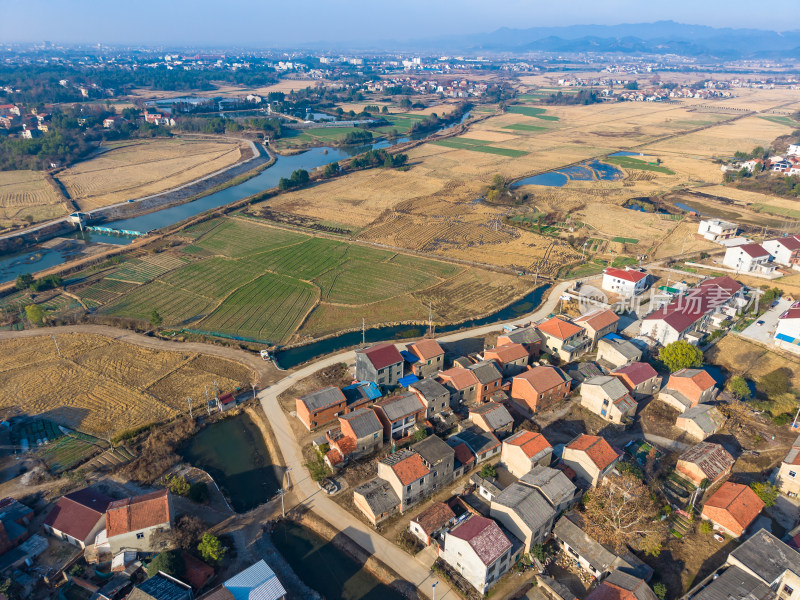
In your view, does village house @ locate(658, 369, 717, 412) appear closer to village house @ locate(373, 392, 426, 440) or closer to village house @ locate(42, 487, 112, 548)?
village house @ locate(373, 392, 426, 440)

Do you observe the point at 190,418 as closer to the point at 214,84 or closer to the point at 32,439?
the point at 32,439

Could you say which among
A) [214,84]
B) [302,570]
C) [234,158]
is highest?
[214,84]

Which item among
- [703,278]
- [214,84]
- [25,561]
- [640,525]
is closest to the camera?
[25,561]

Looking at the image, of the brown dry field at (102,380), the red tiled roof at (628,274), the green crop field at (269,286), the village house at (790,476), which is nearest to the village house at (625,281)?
the red tiled roof at (628,274)

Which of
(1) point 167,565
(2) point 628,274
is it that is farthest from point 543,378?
(1) point 167,565

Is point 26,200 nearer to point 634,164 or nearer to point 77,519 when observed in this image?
point 77,519

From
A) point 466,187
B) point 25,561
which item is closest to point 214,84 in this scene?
point 466,187

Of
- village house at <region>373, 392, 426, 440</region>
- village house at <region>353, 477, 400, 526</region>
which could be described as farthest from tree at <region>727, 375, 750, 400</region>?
village house at <region>353, 477, 400, 526</region>
